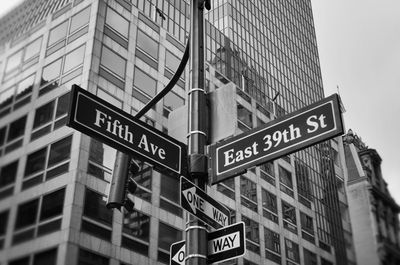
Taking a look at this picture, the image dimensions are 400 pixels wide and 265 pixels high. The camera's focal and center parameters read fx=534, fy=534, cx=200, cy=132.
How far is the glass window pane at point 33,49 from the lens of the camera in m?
35.4

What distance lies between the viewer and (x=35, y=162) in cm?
3006

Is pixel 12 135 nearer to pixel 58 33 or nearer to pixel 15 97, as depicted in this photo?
pixel 15 97

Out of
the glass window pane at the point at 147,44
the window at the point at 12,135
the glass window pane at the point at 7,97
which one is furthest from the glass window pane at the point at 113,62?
the window at the point at 12,135

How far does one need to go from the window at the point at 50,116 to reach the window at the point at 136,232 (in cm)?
656

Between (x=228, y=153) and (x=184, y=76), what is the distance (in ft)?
111

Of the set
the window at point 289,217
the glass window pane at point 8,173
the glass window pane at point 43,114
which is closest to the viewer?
the glass window pane at point 8,173

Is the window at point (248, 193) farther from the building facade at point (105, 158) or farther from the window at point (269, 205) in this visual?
the window at point (269, 205)

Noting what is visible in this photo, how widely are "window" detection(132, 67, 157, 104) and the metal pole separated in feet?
88.0

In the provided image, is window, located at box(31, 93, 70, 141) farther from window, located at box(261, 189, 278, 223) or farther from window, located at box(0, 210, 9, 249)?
window, located at box(261, 189, 278, 223)

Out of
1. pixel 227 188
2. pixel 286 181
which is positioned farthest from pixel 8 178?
pixel 286 181

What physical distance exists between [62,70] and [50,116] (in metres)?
3.29

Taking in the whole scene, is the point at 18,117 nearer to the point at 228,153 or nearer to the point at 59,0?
the point at 59,0

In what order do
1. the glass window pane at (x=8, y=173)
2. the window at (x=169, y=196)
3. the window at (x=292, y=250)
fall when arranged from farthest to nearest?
1. the window at (x=292, y=250)
2. the window at (x=169, y=196)
3. the glass window pane at (x=8, y=173)

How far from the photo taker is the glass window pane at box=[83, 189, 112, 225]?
91.1ft
